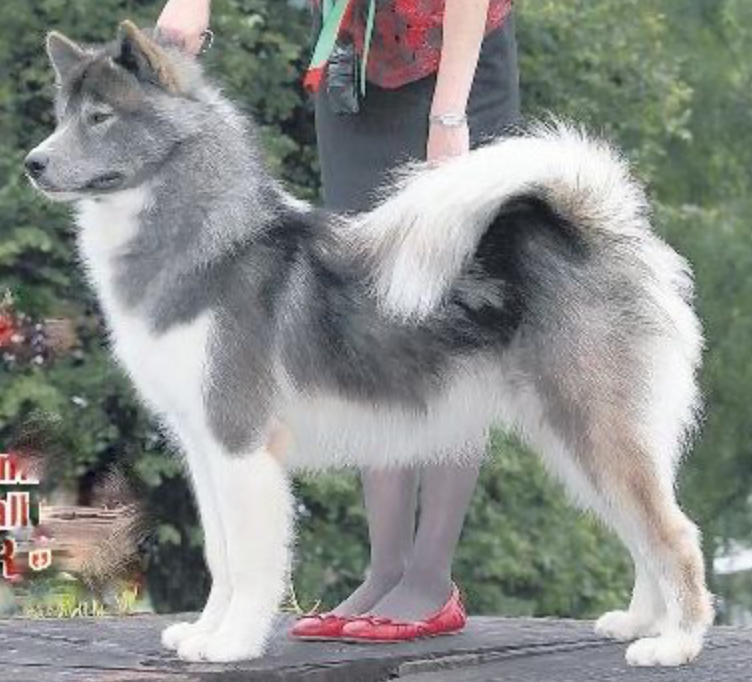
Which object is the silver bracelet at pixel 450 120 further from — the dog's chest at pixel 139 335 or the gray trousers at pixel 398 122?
the dog's chest at pixel 139 335

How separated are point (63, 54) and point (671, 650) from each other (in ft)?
5.93

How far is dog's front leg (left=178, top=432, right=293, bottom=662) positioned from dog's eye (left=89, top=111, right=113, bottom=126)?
28.4 inches

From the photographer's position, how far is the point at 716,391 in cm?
1287

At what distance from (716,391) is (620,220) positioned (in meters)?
9.06

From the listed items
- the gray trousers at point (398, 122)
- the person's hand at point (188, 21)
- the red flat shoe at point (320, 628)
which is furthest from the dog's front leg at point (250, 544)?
the person's hand at point (188, 21)

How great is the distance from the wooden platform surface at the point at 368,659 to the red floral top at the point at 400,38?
4.28ft

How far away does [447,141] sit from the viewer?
4.08 meters

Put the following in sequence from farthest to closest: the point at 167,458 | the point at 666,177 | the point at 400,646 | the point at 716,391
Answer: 1. the point at 666,177
2. the point at 716,391
3. the point at 167,458
4. the point at 400,646

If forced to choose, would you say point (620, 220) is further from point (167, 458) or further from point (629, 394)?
point (167, 458)

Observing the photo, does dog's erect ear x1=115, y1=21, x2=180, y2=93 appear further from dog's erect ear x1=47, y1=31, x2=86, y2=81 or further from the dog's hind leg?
the dog's hind leg

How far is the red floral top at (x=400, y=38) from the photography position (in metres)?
4.23

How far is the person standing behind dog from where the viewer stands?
4.24m

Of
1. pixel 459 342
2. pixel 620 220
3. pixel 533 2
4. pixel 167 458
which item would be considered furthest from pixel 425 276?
pixel 533 2

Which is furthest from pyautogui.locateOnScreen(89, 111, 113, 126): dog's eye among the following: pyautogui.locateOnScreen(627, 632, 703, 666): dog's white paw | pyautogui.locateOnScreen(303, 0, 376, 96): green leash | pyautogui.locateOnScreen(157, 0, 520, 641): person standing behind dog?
pyautogui.locateOnScreen(627, 632, 703, 666): dog's white paw
